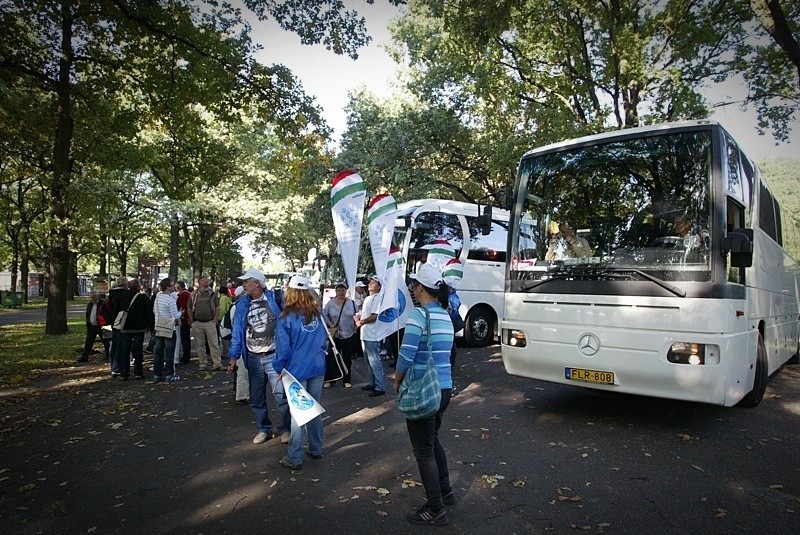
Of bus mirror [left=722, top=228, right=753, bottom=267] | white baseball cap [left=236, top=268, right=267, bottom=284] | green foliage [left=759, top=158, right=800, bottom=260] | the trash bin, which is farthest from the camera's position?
the trash bin

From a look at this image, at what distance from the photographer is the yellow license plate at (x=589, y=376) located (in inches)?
235

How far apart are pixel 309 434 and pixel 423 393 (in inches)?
80.8

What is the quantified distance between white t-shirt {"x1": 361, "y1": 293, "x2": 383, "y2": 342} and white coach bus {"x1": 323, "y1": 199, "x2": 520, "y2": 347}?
4.16 meters

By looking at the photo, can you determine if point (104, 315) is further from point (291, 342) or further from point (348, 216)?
point (291, 342)

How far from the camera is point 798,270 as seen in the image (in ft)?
38.0

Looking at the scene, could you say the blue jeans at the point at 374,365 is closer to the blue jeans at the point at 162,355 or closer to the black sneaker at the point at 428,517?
the blue jeans at the point at 162,355

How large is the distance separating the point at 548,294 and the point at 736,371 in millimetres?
2058

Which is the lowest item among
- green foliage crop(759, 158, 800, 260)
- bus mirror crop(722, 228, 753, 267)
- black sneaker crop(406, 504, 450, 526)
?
black sneaker crop(406, 504, 450, 526)

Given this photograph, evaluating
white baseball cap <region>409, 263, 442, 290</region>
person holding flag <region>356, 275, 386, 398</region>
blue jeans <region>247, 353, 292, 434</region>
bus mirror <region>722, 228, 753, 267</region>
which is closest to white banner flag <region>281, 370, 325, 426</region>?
blue jeans <region>247, 353, 292, 434</region>

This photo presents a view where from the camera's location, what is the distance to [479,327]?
1384 cm

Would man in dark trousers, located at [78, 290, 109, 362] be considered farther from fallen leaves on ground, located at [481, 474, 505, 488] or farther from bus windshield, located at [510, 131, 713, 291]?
fallen leaves on ground, located at [481, 474, 505, 488]

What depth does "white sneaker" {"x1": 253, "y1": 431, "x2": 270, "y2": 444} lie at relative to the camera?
5.98m

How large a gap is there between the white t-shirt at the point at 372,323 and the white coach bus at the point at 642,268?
2.26 meters

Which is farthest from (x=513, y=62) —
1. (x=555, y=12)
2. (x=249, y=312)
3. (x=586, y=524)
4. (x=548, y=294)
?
(x=586, y=524)
